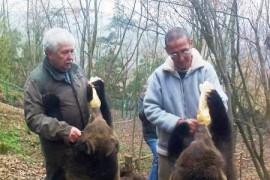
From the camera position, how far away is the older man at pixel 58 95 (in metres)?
4.54

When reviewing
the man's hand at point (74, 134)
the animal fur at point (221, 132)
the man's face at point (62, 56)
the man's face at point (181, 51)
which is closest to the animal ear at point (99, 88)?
the man's face at point (62, 56)

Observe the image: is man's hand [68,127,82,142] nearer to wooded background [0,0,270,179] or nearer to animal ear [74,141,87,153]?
animal ear [74,141,87,153]

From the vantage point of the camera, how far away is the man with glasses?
13.8ft

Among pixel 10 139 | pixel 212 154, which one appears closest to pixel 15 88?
pixel 10 139

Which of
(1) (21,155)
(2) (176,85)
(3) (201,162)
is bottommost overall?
(1) (21,155)

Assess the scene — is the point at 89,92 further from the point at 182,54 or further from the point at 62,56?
the point at 182,54

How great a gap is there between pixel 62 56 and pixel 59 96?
1.27 ft

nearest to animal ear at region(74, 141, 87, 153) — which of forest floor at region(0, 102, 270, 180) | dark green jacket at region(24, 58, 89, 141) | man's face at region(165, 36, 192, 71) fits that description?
dark green jacket at region(24, 58, 89, 141)

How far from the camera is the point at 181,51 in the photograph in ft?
13.7

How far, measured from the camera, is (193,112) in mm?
4371

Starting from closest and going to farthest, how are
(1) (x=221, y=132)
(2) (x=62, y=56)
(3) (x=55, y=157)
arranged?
(1) (x=221, y=132) < (2) (x=62, y=56) < (3) (x=55, y=157)

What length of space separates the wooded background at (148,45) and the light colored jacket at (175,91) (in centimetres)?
170

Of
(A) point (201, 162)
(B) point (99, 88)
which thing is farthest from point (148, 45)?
(A) point (201, 162)

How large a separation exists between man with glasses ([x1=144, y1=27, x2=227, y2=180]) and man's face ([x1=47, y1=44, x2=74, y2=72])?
825 mm
